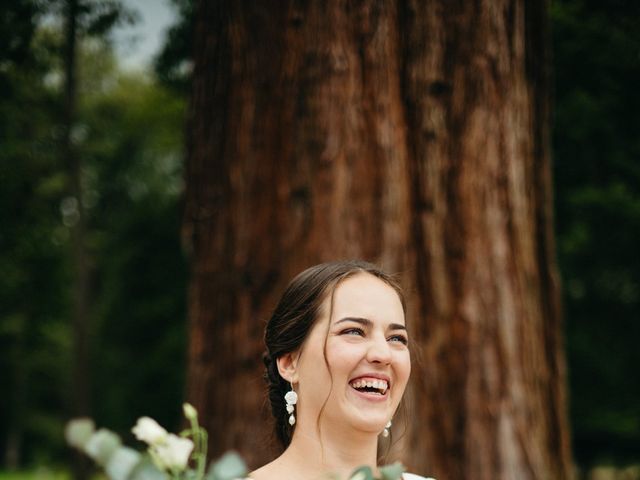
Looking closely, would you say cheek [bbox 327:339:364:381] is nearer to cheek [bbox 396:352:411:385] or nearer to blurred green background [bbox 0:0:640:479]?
cheek [bbox 396:352:411:385]

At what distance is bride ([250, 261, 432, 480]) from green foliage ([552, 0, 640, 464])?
31.9 ft

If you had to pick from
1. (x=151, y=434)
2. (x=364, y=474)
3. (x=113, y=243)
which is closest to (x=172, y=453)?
(x=151, y=434)

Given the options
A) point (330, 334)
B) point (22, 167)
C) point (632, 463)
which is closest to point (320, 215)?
point (330, 334)

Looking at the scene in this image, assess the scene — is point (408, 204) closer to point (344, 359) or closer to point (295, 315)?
point (295, 315)

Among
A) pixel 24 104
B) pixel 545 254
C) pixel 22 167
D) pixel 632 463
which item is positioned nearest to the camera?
pixel 545 254

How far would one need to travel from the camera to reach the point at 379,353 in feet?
7.89

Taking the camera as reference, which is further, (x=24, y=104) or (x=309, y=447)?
(x=24, y=104)

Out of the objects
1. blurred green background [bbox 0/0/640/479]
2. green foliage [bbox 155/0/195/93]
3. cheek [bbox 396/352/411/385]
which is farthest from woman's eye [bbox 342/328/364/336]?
green foliage [bbox 155/0/195/93]

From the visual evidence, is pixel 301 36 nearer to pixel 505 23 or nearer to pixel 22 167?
pixel 505 23

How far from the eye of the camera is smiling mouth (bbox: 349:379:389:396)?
2.42 m

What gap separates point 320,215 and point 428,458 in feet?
4.22

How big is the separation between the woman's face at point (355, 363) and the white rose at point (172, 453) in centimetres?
104

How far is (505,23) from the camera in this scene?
13.7ft

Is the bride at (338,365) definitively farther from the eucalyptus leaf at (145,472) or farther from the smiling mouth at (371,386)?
the eucalyptus leaf at (145,472)
